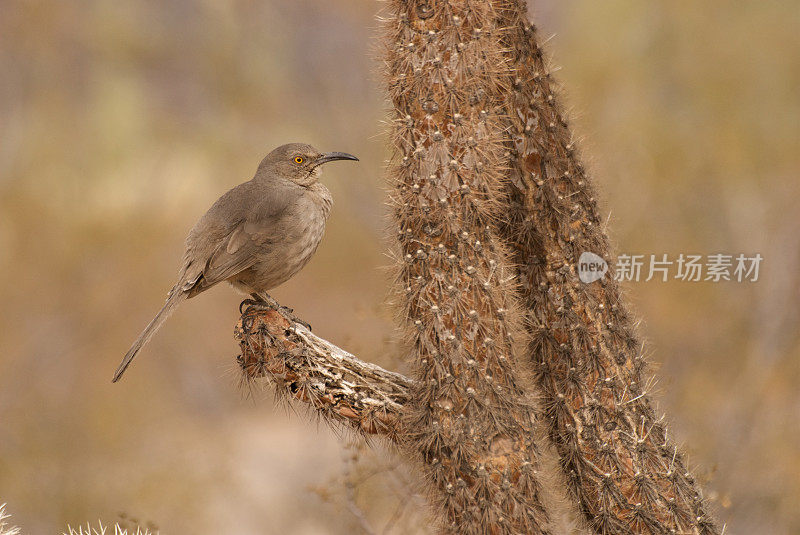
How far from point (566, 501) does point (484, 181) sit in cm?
165

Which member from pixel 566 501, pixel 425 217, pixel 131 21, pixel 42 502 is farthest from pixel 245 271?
pixel 131 21

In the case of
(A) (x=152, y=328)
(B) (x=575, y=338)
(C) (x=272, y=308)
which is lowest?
(A) (x=152, y=328)

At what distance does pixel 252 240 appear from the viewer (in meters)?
3.90

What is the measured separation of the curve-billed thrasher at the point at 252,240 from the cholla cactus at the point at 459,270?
2.21 feet

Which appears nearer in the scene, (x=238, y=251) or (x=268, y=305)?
(x=238, y=251)

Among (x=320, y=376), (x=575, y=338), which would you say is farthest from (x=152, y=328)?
(x=575, y=338)

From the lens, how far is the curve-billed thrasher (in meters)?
3.89

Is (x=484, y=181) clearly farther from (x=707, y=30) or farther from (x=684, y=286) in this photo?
(x=707, y=30)

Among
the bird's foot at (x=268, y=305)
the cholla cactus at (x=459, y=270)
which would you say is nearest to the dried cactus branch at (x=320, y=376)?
the cholla cactus at (x=459, y=270)

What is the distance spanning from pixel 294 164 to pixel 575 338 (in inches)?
64.5

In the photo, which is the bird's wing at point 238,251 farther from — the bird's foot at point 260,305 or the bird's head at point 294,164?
the bird's head at point 294,164

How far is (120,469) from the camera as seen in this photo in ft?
35.0
